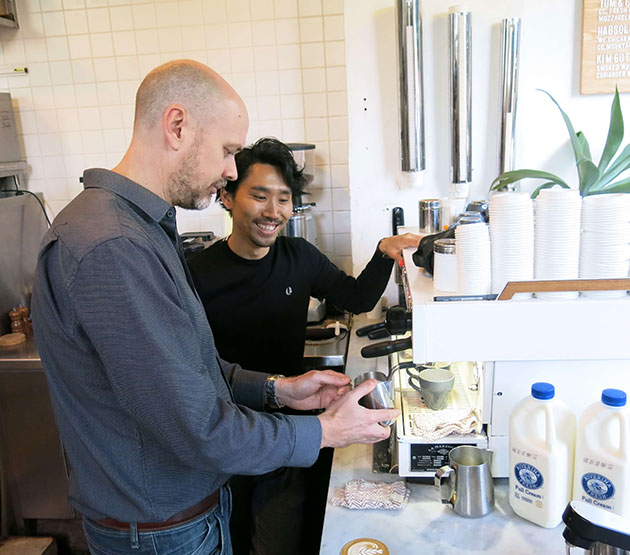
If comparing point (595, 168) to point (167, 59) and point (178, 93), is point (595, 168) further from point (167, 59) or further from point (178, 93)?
point (167, 59)

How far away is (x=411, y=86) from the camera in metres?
2.10

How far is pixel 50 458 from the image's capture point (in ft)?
7.37

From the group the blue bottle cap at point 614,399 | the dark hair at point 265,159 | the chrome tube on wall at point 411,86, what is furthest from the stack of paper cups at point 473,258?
the chrome tube on wall at point 411,86

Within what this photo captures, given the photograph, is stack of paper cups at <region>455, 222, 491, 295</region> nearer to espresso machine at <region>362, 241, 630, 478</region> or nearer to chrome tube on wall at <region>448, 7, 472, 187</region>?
espresso machine at <region>362, 241, 630, 478</region>

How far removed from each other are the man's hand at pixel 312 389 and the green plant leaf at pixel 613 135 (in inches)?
52.9

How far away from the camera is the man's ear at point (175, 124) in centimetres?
101

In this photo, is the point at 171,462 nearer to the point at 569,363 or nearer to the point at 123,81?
the point at 569,363

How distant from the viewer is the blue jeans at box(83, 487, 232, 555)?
1.07 metres

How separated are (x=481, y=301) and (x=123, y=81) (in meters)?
2.26

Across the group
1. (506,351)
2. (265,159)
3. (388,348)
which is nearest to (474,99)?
(265,159)

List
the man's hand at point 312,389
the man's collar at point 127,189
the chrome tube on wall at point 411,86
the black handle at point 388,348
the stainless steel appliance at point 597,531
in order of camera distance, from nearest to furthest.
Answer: the stainless steel appliance at point 597,531, the man's collar at point 127,189, the man's hand at point 312,389, the black handle at point 388,348, the chrome tube on wall at point 411,86

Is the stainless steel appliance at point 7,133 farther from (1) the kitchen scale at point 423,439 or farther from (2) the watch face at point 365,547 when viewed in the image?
(2) the watch face at point 365,547

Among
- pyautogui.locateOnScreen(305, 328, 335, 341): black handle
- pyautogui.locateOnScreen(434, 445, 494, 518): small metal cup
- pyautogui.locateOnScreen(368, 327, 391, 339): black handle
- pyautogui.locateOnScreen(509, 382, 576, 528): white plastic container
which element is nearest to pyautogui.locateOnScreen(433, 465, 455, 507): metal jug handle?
pyautogui.locateOnScreen(434, 445, 494, 518): small metal cup

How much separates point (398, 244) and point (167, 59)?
1.60 metres
